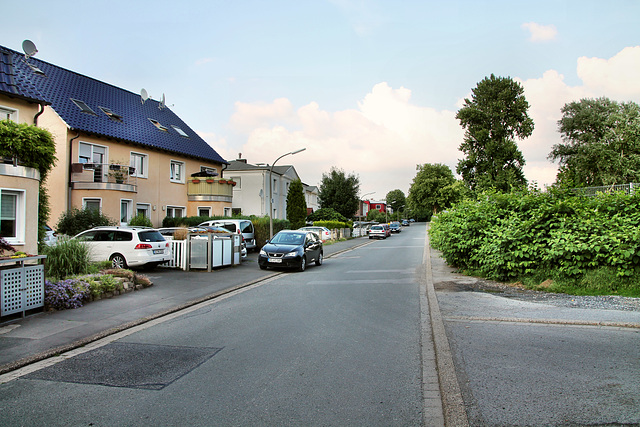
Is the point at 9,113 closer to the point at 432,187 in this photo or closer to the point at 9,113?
the point at 9,113

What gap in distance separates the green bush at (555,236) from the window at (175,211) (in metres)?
20.5

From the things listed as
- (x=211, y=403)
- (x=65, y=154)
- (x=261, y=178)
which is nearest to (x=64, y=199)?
(x=65, y=154)

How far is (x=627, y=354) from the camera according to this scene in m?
5.68

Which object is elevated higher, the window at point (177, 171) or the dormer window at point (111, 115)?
the dormer window at point (111, 115)

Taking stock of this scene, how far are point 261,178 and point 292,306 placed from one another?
37685mm

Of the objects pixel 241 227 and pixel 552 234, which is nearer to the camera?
pixel 552 234

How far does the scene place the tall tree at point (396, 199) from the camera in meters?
150

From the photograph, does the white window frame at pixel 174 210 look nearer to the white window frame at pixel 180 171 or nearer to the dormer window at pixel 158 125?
the white window frame at pixel 180 171

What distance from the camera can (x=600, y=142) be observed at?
40.7 meters

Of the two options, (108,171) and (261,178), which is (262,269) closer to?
(108,171)

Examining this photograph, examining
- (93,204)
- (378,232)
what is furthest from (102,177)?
(378,232)

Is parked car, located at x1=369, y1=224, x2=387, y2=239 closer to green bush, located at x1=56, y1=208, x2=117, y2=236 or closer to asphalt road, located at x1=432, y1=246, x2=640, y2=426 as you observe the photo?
green bush, located at x1=56, y1=208, x2=117, y2=236

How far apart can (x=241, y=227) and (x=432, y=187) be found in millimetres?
71651

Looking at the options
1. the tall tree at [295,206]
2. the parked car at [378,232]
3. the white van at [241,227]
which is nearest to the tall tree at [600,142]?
the parked car at [378,232]
